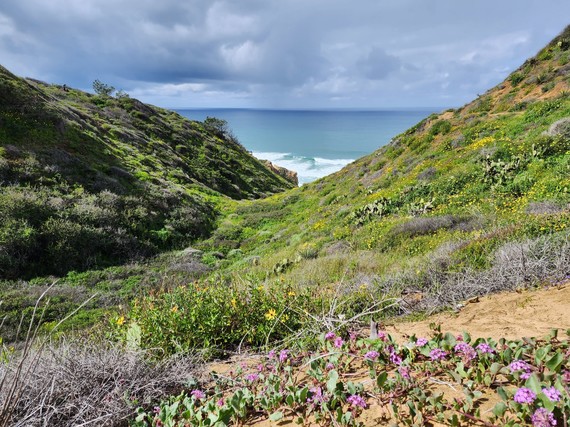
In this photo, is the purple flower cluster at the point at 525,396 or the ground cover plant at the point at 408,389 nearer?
the purple flower cluster at the point at 525,396

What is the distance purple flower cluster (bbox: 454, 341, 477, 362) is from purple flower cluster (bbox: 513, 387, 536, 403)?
2.38ft

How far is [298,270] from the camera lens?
9.66m

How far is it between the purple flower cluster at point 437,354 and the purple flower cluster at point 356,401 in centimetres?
80

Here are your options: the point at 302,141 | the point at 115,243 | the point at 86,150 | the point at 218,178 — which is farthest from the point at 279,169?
the point at 302,141

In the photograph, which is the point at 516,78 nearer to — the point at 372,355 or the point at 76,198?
the point at 372,355

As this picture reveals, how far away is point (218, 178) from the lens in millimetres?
43688

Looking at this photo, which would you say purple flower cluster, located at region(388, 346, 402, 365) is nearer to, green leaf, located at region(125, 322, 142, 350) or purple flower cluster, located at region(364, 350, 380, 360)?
purple flower cluster, located at region(364, 350, 380, 360)

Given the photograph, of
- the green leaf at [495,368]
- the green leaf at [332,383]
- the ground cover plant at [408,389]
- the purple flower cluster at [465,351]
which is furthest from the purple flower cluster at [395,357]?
the green leaf at [495,368]

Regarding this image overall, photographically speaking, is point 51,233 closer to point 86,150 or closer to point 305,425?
point 86,150

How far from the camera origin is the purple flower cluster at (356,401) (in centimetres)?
276

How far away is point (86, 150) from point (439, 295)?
87.9 ft

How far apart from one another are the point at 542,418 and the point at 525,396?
0.15 meters

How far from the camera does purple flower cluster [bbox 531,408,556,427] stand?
2.09 metres

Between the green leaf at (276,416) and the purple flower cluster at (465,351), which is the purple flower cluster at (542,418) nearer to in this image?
the purple flower cluster at (465,351)
